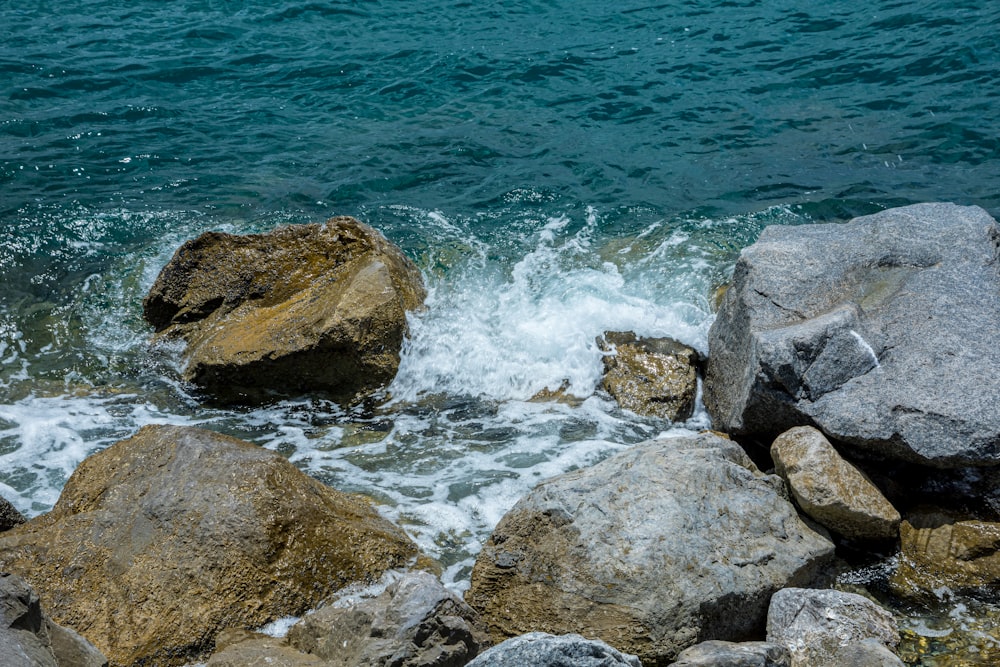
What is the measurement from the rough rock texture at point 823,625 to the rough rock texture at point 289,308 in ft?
11.5

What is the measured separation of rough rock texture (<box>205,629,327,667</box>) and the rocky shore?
0.05ft

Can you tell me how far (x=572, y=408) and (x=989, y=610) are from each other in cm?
299

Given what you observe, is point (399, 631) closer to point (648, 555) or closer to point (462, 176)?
point (648, 555)

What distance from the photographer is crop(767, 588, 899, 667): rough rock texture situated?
13.1ft

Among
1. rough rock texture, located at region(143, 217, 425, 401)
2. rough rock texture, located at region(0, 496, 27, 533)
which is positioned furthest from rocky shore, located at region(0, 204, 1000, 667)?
rough rock texture, located at region(143, 217, 425, 401)

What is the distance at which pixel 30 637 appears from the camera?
121 inches

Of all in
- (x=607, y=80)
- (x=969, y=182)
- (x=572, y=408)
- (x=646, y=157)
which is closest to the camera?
(x=572, y=408)

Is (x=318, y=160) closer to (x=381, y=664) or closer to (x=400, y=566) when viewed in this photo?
(x=400, y=566)

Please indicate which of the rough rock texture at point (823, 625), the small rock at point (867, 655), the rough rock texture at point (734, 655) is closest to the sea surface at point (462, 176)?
the rough rock texture at point (823, 625)

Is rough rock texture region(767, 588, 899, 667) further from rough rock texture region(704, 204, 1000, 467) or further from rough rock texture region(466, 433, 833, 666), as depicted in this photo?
rough rock texture region(704, 204, 1000, 467)

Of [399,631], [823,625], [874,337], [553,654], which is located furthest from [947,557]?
[399,631]

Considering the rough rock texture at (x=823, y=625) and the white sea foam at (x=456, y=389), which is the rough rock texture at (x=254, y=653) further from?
the rough rock texture at (x=823, y=625)

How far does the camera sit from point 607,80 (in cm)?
1272

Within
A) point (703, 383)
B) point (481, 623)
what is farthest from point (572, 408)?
point (481, 623)
